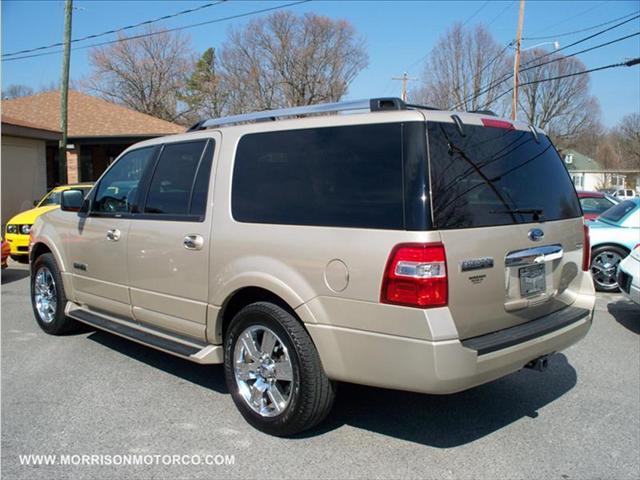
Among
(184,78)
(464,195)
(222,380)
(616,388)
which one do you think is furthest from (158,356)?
(184,78)

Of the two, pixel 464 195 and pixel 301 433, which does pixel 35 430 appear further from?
pixel 464 195

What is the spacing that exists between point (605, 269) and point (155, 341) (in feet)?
23.4

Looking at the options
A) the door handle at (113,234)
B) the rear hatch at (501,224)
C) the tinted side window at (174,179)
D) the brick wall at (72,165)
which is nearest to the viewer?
the rear hatch at (501,224)

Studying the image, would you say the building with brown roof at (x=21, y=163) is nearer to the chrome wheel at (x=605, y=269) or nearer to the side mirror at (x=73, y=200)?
the side mirror at (x=73, y=200)

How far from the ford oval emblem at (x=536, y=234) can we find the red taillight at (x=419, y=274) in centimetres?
A: 81

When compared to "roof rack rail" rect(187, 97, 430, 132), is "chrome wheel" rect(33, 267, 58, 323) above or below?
below

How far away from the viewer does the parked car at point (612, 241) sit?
27.6 feet

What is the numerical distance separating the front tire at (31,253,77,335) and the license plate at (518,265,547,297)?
4337mm

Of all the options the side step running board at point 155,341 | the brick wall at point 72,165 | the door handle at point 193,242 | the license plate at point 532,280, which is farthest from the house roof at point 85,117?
the license plate at point 532,280

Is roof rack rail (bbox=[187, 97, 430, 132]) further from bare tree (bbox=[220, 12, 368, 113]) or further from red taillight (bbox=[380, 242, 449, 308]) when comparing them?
bare tree (bbox=[220, 12, 368, 113])

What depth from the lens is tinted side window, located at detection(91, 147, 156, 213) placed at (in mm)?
4789

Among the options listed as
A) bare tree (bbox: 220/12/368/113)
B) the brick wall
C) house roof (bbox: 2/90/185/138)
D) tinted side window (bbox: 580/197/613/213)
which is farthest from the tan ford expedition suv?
bare tree (bbox: 220/12/368/113)

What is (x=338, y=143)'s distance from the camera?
132 inches

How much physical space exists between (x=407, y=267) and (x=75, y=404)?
2.77 metres
